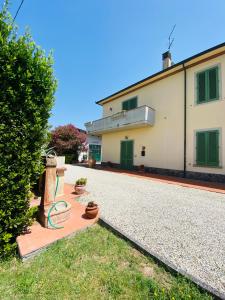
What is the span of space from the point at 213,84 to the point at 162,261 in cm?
988

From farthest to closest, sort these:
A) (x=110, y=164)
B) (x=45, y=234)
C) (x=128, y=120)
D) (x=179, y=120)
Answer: (x=110, y=164)
(x=128, y=120)
(x=179, y=120)
(x=45, y=234)

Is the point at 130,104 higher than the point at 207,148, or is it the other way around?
the point at 130,104

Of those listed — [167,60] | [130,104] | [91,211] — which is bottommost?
[91,211]

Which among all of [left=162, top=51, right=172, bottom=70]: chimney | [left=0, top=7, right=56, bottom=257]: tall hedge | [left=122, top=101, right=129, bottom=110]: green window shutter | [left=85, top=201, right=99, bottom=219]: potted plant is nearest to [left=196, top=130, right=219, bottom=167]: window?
[left=162, top=51, right=172, bottom=70]: chimney

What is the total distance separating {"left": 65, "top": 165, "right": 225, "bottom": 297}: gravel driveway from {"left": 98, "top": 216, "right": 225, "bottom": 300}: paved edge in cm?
10

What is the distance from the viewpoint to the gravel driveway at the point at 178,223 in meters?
2.52

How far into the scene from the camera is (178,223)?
3951mm

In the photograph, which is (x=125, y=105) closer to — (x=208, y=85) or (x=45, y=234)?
(x=208, y=85)

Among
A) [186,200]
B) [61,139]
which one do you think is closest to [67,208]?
[186,200]

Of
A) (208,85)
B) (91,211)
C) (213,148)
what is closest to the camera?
(91,211)

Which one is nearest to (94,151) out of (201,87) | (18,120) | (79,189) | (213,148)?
(201,87)

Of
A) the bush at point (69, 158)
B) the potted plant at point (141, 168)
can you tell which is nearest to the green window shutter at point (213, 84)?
the potted plant at point (141, 168)

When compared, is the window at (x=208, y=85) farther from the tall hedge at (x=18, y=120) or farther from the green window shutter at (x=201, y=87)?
the tall hedge at (x=18, y=120)

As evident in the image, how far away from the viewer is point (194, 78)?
394 inches
